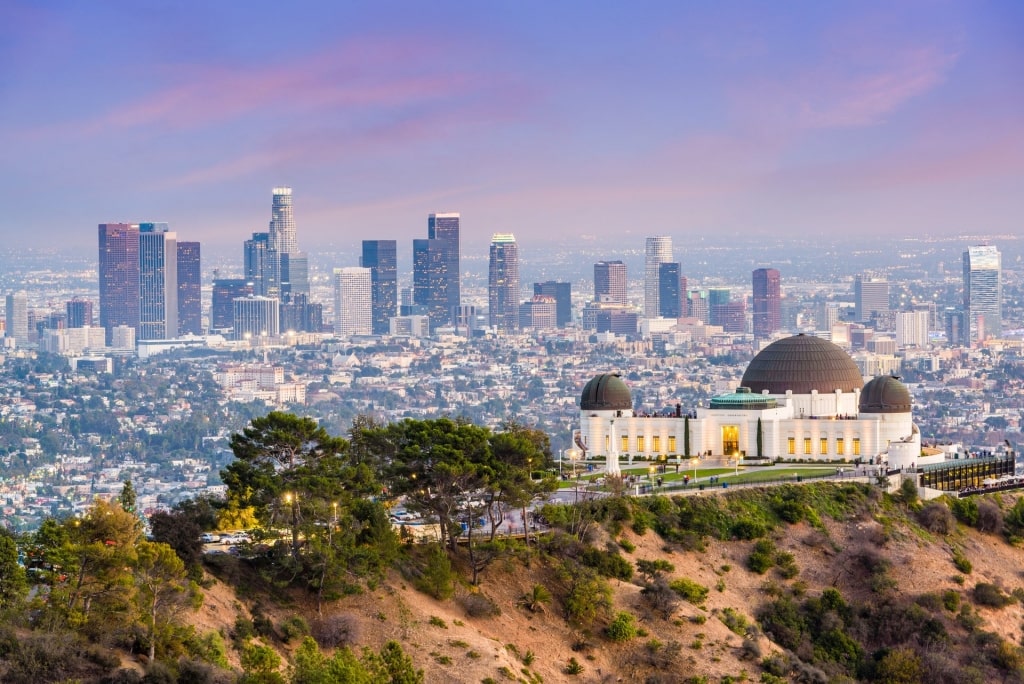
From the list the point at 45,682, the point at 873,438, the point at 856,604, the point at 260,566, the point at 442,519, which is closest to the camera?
the point at 45,682

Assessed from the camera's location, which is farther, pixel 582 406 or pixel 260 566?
pixel 582 406

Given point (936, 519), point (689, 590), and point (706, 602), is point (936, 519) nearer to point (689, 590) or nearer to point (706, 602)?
point (706, 602)

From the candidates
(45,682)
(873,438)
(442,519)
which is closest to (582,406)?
(873,438)

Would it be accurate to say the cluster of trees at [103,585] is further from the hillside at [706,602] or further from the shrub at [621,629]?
the shrub at [621,629]

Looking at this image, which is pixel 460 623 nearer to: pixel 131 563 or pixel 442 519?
pixel 442 519

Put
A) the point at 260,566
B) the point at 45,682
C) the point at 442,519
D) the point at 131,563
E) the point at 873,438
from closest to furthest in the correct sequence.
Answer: the point at 45,682 → the point at 131,563 → the point at 260,566 → the point at 442,519 → the point at 873,438

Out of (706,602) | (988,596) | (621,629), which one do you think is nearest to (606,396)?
(988,596)
